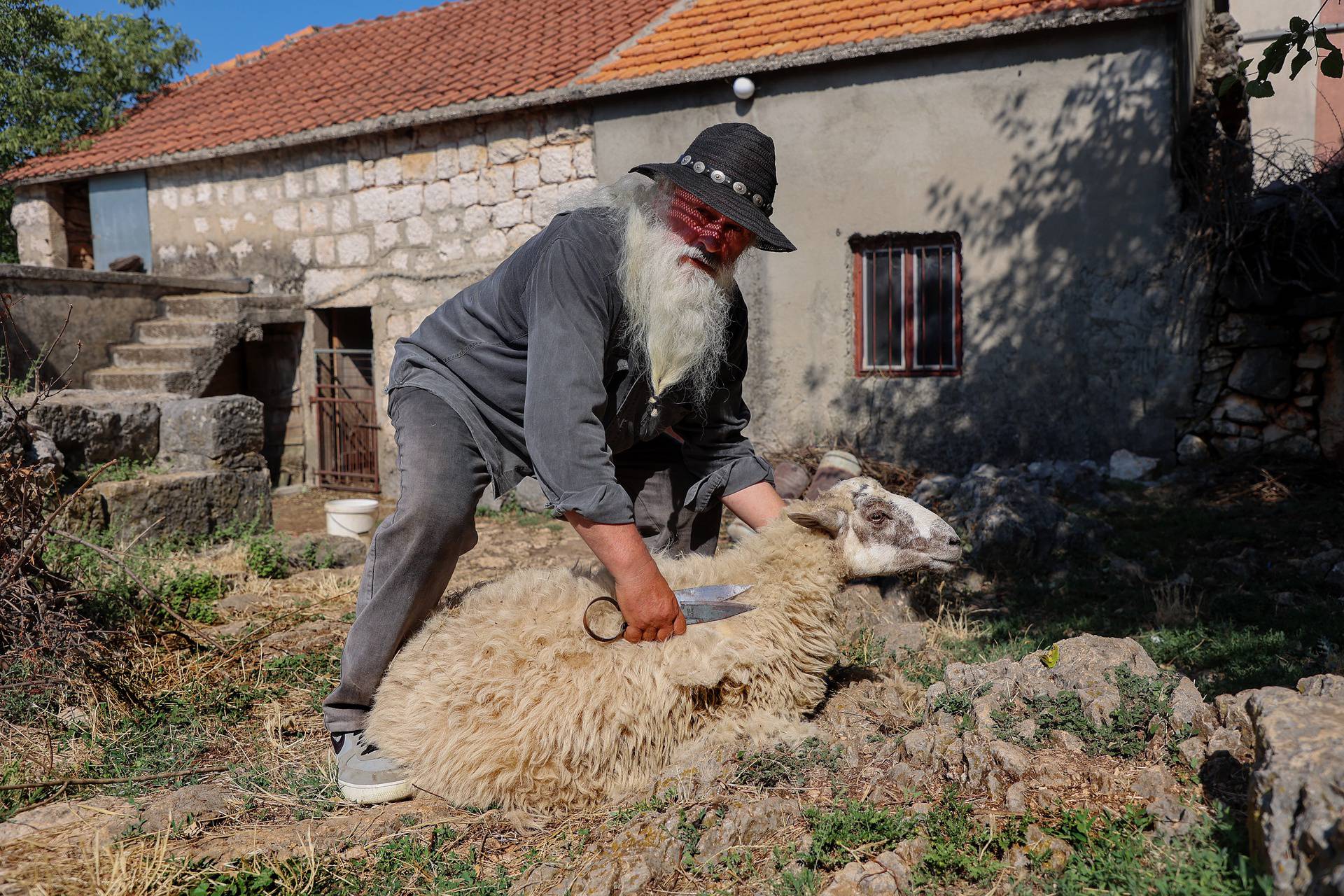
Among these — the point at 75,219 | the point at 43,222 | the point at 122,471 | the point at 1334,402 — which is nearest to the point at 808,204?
the point at 1334,402

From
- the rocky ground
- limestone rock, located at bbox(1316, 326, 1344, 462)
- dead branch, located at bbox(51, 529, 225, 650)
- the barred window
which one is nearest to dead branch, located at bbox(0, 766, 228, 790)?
the rocky ground

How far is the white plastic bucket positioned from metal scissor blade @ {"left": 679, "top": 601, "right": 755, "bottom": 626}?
17.9ft

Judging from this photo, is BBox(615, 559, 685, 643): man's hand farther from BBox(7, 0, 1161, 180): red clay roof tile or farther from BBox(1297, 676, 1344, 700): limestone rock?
BBox(7, 0, 1161, 180): red clay roof tile

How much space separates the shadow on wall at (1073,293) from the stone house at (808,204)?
Result: 22 mm

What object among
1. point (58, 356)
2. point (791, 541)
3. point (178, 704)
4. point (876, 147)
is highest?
point (876, 147)

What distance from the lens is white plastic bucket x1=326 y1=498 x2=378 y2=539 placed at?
8.03 metres

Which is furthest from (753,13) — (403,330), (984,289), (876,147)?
(403,330)

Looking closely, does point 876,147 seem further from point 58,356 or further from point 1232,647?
point 58,356

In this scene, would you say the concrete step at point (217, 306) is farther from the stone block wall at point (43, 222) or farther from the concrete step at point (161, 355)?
the stone block wall at point (43, 222)

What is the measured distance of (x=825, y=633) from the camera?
3.39 metres

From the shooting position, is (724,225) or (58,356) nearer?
(724,225)

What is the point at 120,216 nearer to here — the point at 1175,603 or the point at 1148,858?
the point at 1175,603

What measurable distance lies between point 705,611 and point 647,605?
1.12 feet

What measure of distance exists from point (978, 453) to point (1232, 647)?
541 centimetres
